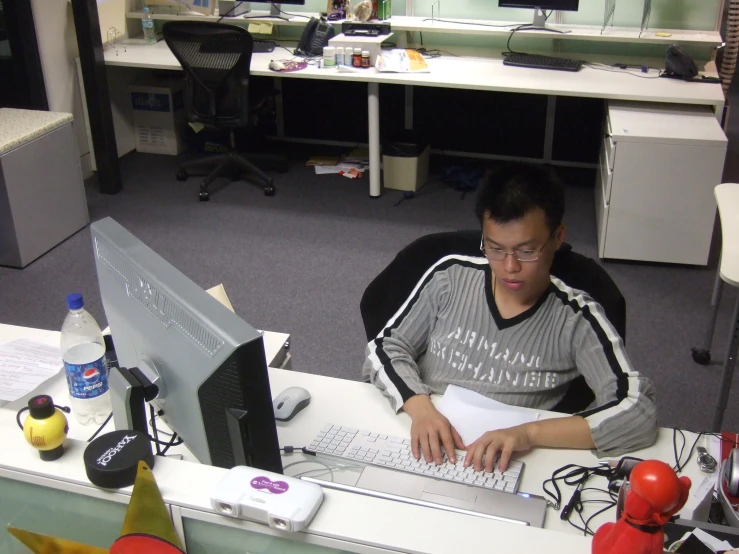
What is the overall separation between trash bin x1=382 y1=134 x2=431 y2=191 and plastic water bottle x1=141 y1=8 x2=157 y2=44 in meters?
1.47

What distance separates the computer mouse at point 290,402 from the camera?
150 cm

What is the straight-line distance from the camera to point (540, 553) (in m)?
0.78

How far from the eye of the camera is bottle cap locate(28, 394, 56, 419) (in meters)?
1.00

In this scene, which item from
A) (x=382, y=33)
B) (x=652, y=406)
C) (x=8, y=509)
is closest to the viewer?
(x=8, y=509)

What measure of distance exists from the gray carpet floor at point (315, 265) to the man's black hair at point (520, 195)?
4.33 feet

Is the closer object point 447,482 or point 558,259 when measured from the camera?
point 447,482

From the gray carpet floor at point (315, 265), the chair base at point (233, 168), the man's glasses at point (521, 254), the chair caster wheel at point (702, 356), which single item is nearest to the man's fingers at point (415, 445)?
the man's glasses at point (521, 254)

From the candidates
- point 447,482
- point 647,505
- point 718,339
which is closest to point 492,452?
point 447,482

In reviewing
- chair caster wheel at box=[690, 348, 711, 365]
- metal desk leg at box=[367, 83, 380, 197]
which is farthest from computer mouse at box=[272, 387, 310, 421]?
metal desk leg at box=[367, 83, 380, 197]

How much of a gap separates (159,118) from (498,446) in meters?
3.87

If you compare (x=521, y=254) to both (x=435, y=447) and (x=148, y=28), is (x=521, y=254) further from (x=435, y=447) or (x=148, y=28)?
(x=148, y=28)

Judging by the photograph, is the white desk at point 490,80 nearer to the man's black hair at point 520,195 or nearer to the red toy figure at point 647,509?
the man's black hair at point 520,195

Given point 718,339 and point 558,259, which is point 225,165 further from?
point 558,259

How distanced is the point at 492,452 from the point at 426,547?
0.58m
